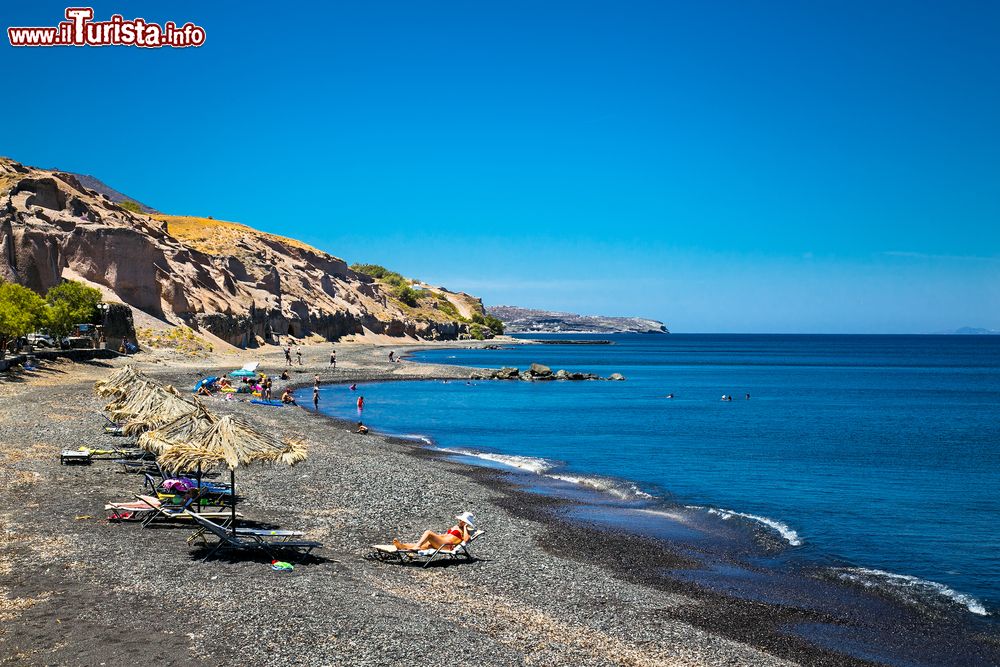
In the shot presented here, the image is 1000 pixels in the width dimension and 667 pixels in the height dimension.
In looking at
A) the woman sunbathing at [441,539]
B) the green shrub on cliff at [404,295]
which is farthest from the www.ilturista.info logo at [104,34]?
the green shrub on cliff at [404,295]

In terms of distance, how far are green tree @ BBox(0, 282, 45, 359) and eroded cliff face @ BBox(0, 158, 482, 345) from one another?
52.5 feet

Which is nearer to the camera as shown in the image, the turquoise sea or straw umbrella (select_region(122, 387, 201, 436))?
the turquoise sea

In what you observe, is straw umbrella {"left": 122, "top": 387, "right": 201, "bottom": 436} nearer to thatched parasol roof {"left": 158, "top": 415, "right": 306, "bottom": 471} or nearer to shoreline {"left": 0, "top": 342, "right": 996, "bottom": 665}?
shoreline {"left": 0, "top": 342, "right": 996, "bottom": 665}

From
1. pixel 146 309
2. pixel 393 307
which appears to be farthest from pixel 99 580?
pixel 393 307

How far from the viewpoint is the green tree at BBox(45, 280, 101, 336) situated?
49.2 m

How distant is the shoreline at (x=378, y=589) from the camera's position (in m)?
11.2

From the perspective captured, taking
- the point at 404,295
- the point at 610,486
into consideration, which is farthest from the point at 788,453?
the point at 404,295

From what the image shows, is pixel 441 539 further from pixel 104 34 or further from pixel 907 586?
pixel 104 34

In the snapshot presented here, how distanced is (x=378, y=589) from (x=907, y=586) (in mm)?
11193

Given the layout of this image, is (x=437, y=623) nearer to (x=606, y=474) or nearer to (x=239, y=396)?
(x=606, y=474)

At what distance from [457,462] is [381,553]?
48.0ft

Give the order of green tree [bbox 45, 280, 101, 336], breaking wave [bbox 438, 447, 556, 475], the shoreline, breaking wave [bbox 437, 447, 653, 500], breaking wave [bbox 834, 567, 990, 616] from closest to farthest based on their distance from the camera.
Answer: the shoreline < breaking wave [bbox 834, 567, 990, 616] < breaking wave [bbox 437, 447, 653, 500] < breaking wave [bbox 438, 447, 556, 475] < green tree [bbox 45, 280, 101, 336]

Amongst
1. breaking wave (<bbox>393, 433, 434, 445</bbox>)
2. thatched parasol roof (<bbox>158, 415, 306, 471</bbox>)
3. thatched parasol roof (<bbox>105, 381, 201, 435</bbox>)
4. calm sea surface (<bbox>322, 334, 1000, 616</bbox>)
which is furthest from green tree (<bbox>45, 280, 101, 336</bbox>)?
thatched parasol roof (<bbox>158, 415, 306, 471</bbox>)

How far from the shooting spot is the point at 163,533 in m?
16.1
